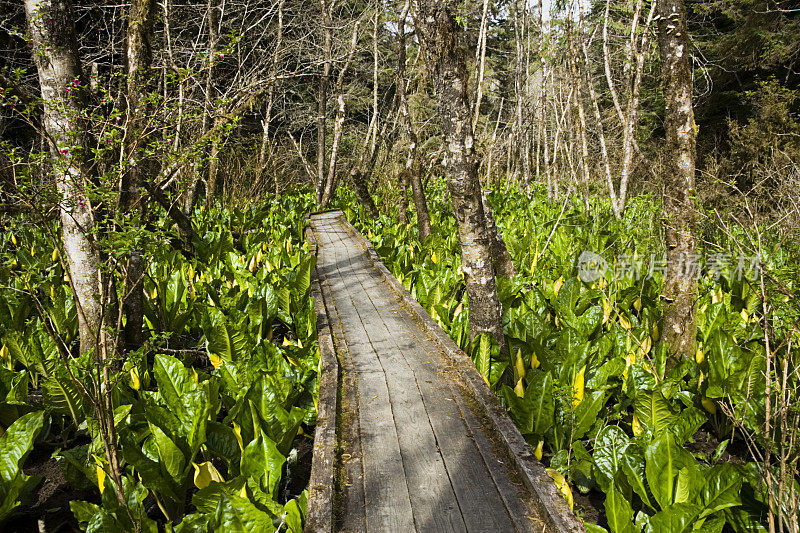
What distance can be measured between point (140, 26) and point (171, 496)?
3.32 meters

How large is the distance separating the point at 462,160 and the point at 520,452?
2166 mm

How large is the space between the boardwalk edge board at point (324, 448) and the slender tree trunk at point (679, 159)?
107 inches

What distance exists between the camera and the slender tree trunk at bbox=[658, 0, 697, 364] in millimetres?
3865

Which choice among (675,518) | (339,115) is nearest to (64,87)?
(675,518)

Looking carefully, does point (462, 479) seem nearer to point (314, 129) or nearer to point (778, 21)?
point (778, 21)

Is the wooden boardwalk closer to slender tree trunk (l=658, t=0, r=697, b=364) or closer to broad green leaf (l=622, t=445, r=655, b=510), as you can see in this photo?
broad green leaf (l=622, t=445, r=655, b=510)

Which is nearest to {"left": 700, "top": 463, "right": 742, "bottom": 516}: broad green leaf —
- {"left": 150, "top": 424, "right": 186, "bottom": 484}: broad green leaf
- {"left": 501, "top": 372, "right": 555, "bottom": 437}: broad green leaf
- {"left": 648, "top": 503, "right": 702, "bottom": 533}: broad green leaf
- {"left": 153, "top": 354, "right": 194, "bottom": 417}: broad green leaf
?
{"left": 648, "top": 503, "right": 702, "bottom": 533}: broad green leaf

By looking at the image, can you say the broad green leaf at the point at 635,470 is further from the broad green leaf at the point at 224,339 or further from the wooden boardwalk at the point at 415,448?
the broad green leaf at the point at 224,339

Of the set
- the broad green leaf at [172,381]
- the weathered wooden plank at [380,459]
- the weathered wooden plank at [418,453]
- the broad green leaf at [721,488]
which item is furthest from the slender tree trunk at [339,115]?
the broad green leaf at [721,488]

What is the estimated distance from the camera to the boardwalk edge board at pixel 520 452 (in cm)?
222

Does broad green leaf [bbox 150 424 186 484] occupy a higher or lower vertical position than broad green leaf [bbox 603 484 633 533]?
higher

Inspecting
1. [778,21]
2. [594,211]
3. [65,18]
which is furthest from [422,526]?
[778,21]

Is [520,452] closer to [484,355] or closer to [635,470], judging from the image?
[635,470]

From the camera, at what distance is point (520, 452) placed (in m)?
2.68
